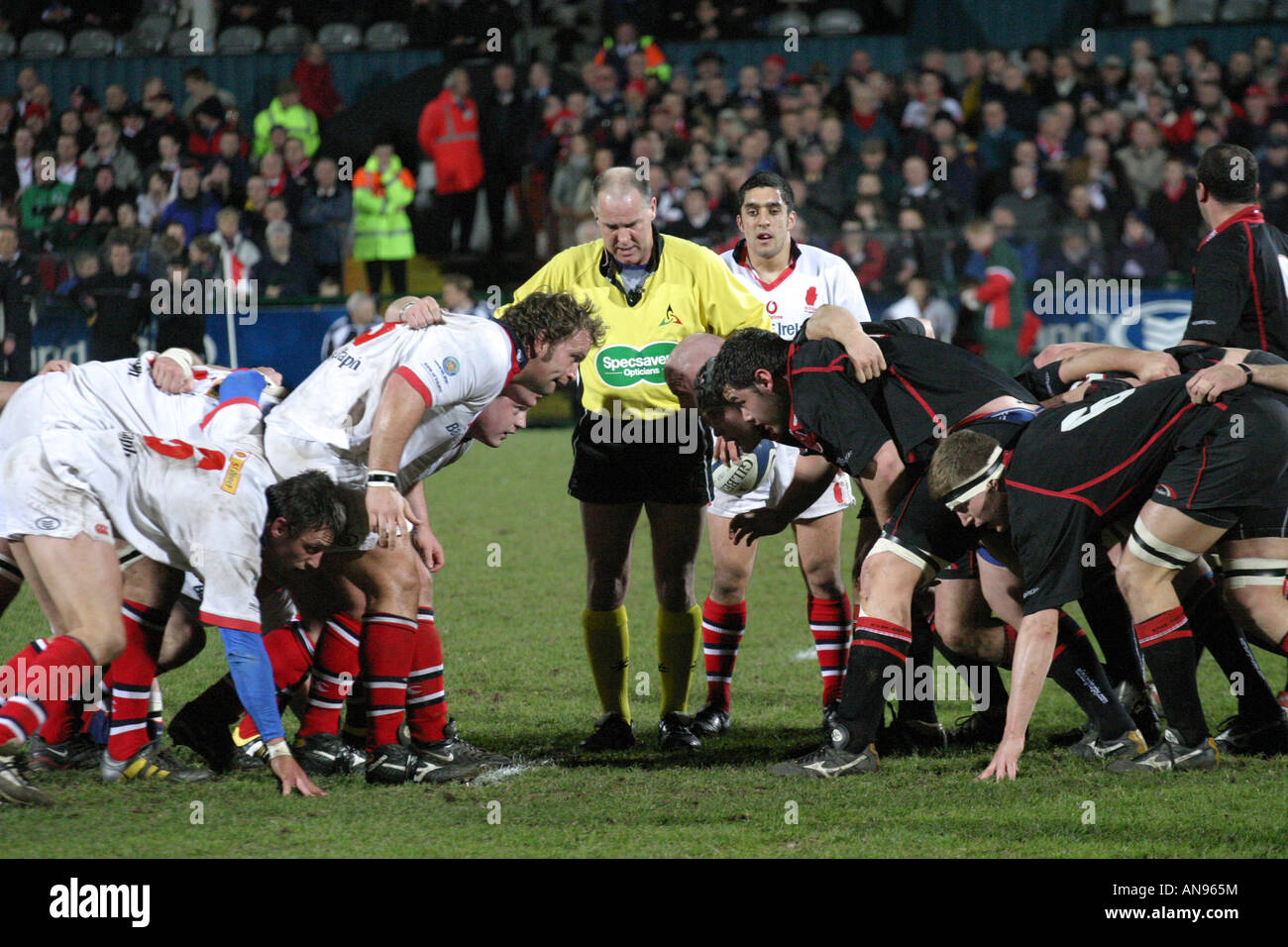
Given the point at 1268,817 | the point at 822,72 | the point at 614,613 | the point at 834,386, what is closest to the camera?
the point at 1268,817

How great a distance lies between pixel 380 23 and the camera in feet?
66.8

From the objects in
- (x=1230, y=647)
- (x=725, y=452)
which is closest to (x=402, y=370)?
(x=725, y=452)

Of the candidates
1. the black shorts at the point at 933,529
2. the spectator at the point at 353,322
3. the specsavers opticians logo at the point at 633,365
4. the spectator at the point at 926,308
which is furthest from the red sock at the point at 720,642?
the spectator at the point at 353,322

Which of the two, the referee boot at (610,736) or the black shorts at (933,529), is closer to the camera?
the black shorts at (933,529)

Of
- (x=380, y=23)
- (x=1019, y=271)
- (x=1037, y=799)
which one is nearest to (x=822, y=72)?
(x=1019, y=271)

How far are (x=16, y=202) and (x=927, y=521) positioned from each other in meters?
15.2

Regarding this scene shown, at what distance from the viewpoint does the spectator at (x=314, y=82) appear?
61.9 ft

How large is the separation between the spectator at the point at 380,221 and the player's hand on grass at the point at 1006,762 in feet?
40.0

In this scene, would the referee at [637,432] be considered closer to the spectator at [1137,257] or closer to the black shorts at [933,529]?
the black shorts at [933,529]

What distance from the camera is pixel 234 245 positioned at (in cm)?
1605

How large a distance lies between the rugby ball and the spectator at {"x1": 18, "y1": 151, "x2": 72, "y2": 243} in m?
13.1

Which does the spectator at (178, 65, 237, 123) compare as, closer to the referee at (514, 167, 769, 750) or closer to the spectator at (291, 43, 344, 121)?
the spectator at (291, 43, 344, 121)

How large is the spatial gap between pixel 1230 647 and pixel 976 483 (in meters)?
1.57
